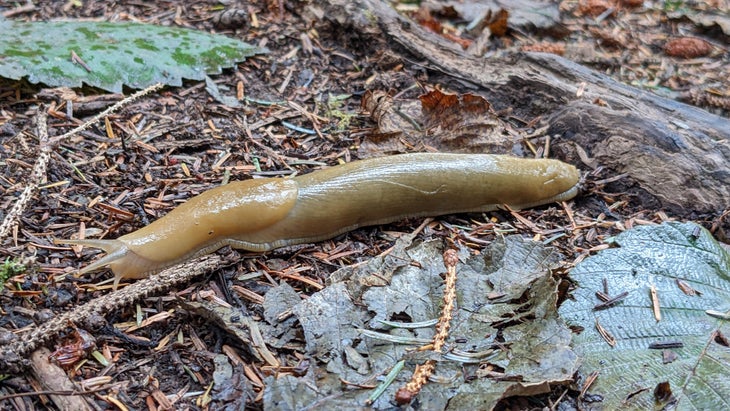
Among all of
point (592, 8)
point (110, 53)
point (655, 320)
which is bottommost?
point (655, 320)

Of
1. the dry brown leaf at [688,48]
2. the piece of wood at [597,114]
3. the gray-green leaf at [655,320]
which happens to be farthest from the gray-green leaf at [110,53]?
the dry brown leaf at [688,48]

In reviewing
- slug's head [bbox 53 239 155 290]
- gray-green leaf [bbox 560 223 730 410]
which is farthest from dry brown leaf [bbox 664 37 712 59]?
slug's head [bbox 53 239 155 290]

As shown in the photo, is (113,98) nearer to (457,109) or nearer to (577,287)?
(457,109)

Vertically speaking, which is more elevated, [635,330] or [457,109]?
[457,109]

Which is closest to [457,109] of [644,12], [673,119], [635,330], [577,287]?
[673,119]

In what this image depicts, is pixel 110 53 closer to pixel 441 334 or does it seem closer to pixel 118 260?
pixel 118 260

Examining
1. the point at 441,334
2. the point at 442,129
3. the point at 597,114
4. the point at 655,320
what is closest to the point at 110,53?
the point at 442,129
